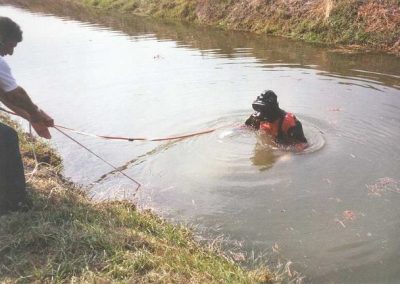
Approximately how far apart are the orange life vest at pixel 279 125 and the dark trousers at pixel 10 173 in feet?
13.1

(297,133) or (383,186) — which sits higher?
(297,133)

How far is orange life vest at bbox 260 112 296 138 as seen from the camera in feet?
23.2

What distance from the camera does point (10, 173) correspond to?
177 inches

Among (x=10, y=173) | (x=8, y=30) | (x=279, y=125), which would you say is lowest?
(x=279, y=125)

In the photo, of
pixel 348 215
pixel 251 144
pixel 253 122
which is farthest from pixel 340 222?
pixel 253 122

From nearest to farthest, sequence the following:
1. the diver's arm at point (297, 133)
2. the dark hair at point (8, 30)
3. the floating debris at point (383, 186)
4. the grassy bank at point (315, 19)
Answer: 1. the dark hair at point (8, 30)
2. the floating debris at point (383, 186)
3. the diver's arm at point (297, 133)
4. the grassy bank at point (315, 19)

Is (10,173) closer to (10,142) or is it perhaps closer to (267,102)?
(10,142)

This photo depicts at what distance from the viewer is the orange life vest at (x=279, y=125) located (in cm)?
706

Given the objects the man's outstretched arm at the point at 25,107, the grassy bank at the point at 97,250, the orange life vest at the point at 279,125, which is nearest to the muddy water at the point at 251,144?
the orange life vest at the point at 279,125

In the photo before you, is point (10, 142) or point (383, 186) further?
point (383, 186)

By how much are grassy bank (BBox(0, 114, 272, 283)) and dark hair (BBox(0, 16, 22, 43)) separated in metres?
1.64

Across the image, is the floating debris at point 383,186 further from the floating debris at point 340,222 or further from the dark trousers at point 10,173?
the dark trousers at point 10,173

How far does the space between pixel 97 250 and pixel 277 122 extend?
13.1 ft

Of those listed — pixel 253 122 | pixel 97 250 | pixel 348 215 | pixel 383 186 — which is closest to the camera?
pixel 97 250
